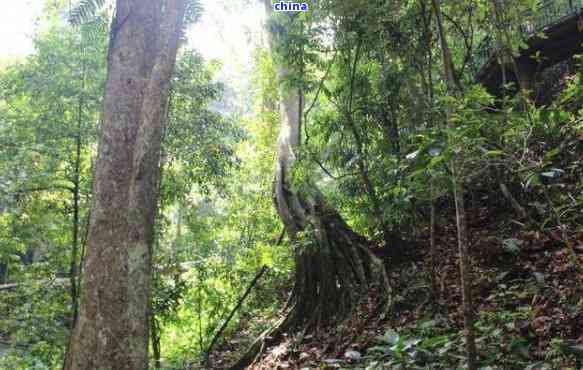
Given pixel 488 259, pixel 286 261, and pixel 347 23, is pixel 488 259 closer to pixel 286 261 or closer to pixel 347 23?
pixel 286 261

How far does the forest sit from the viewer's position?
2.90 meters

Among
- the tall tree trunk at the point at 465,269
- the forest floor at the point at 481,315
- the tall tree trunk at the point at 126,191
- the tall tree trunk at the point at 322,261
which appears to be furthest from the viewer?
the tall tree trunk at the point at 322,261

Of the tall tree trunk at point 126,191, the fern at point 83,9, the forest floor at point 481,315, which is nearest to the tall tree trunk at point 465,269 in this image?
the forest floor at point 481,315

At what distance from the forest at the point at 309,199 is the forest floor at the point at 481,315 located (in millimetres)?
23

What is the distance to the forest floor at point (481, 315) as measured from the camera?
312cm

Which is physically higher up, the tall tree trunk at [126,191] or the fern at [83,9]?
the fern at [83,9]

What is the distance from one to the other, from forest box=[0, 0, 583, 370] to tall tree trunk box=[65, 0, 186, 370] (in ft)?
0.04

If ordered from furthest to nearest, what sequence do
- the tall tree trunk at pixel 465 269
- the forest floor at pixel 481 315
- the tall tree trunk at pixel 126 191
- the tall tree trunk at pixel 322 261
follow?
the tall tree trunk at pixel 322 261
the forest floor at pixel 481 315
the tall tree trunk at pixel 126 191
the tall tree trunk at pixel 465 269

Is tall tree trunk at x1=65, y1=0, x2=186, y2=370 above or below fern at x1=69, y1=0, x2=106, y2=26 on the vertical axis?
below

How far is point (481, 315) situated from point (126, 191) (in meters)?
2.85

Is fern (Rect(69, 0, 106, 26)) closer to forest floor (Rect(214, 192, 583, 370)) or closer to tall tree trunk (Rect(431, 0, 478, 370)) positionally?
tall tree trunk (Rect(431, 0, 478, 370))

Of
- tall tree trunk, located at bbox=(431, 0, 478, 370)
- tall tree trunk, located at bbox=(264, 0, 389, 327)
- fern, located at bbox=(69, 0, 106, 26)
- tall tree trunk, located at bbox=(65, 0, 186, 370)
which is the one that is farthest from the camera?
tall tree trunk, located at bbox=(264, 0, 389, 327)

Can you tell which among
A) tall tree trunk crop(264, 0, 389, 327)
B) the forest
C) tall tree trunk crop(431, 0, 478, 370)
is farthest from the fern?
tall tree trunk crop(431, 0, 478, 370)

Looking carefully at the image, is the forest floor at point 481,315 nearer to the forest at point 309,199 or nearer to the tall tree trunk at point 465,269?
the forest at point 309,199
